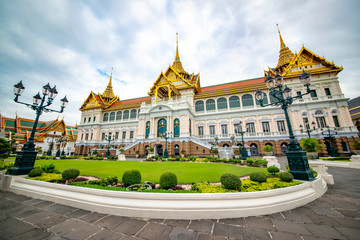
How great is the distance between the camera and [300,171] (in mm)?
5164

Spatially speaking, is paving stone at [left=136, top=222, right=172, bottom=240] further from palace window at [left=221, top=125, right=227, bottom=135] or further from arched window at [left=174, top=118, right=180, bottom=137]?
palace window at [left=221, top=125, right=227, bottom=135]

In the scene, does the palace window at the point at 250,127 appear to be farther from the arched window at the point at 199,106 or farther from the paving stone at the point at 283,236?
the paving stone at the point at 283,236

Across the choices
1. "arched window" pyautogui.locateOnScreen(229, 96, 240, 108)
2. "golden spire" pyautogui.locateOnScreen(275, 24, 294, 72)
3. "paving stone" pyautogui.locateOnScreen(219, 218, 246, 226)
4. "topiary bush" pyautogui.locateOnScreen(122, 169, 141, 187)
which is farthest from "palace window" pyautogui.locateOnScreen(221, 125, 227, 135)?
"paving stone" pyautogui.locateOnScreen(219, 218, 246, 226)

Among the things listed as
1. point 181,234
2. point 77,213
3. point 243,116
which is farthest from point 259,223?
point 243,116

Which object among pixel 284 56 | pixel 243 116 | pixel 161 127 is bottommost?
pixel 161 127

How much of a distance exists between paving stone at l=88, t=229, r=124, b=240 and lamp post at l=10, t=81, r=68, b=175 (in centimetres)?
641

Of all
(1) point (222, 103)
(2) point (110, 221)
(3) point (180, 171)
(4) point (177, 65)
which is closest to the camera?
(2) point (110, 221)

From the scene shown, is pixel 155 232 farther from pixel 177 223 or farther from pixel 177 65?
pixel 177 65

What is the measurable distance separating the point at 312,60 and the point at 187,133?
1006 inches

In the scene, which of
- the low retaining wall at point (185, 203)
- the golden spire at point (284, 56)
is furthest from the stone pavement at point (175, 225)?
the golden spire at point (284, 56)

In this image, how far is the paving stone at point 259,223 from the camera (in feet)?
9.04

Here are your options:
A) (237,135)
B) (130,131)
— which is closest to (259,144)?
(237,135)

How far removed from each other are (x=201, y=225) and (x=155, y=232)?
95 cm

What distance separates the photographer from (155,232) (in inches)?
101
